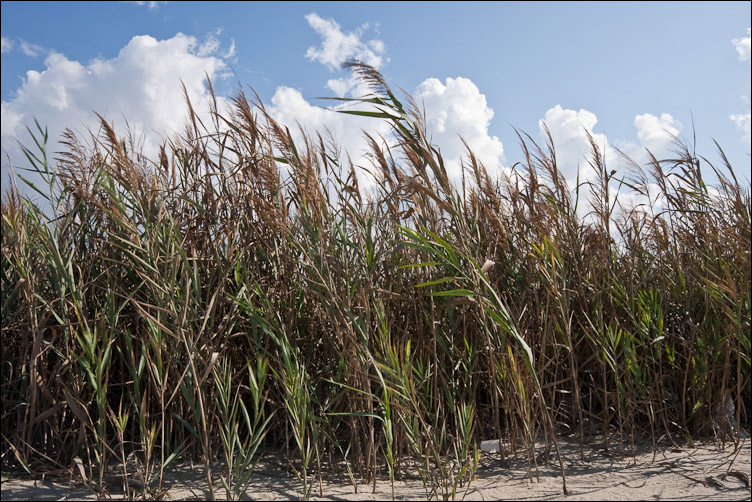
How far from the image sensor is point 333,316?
229 cm

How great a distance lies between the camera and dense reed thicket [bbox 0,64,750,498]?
2.36 m

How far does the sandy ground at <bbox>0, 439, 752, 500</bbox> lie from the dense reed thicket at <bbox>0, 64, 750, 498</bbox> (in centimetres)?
9

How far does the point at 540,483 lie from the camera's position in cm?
251

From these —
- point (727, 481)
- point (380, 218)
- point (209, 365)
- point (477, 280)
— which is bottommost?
point (727, 481)

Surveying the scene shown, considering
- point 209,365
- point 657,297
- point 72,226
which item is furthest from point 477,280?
point 72,226

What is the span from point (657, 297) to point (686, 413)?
67 cm

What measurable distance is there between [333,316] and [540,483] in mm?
1198

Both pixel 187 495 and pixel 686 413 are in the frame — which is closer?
pixel 187 495

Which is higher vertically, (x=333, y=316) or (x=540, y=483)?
(x=333, y=316)

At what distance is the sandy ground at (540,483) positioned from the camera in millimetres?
2377

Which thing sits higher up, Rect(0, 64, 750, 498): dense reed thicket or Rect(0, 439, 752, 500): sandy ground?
Rect(0, 64, 750, 498): dense reed thicket

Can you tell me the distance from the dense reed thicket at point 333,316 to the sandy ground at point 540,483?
3.5 inches

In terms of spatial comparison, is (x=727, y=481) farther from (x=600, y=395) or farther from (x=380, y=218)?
(x=380, y=218)

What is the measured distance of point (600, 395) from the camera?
3.12 metres
